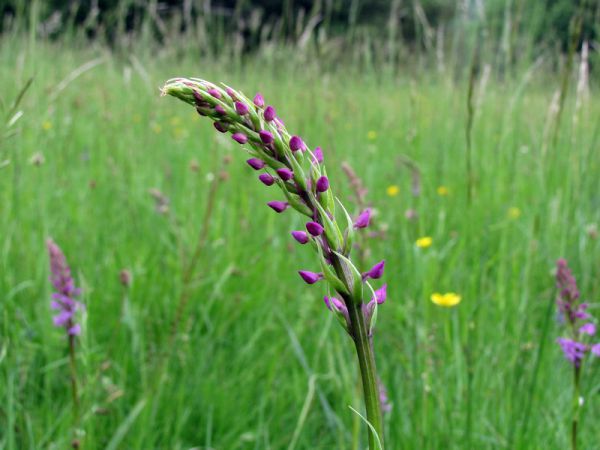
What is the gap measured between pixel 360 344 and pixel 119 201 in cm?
263

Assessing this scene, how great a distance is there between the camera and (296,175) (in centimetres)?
56

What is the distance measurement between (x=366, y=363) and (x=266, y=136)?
0.22 meters

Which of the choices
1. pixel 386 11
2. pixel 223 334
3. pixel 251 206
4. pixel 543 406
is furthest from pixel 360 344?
pixel 386 11

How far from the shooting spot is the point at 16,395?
1.50 metres

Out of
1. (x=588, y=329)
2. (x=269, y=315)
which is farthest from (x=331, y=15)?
(x=588, y=329)

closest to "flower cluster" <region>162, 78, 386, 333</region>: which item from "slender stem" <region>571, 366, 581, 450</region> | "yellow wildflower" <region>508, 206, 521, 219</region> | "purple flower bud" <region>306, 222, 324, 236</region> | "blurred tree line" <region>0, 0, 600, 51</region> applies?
"purple flower bud" <region>306, 222, 324, 236</region>

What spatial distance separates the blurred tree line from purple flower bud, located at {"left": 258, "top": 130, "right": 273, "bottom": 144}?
3.90ft

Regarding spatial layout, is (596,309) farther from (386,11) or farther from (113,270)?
(386,11)

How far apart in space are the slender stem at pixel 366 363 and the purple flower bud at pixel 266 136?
159 millimetres

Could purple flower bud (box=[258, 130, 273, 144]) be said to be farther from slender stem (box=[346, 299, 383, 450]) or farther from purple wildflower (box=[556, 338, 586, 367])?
purple wildflower (box=[556, 338, 586, 367])

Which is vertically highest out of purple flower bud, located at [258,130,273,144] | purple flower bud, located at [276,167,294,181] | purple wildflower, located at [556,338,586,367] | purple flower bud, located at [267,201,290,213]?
purple flower bud, located at [258,130,273,144]

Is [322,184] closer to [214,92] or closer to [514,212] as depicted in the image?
[214,92]

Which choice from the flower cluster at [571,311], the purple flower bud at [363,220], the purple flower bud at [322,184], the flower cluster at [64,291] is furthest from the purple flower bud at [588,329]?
the flower cluster at [64,291]

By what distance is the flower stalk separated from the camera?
542 millimetres
